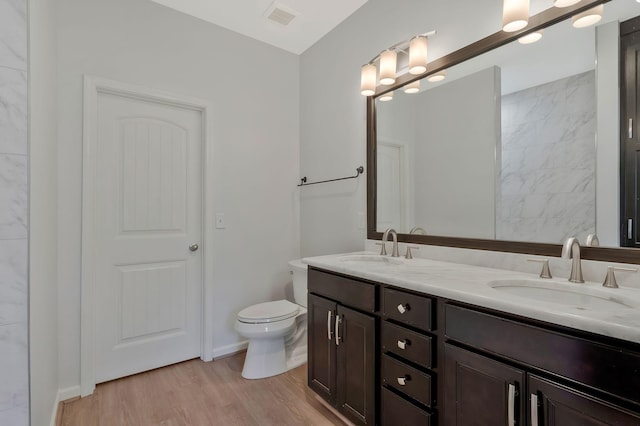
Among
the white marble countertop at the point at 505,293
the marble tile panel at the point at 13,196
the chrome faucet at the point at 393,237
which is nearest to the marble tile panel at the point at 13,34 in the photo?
the marble tile panel at the point at 13,196

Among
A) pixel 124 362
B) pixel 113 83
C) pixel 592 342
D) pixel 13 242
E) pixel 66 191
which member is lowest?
pixel 124 362

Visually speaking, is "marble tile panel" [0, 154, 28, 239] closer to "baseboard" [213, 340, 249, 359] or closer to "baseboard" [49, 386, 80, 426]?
"baseboard" [49, 386, 80, 426]

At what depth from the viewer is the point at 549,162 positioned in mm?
1351

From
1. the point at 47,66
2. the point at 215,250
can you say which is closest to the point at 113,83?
the point at 47,66

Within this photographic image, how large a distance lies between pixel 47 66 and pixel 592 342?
2.41 meters

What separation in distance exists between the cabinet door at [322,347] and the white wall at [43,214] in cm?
121

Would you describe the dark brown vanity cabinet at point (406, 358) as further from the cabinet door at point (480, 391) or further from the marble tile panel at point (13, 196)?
the marble tile panel at point (13, 196)

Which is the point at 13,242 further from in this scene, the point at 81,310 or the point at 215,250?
the point at 215,250

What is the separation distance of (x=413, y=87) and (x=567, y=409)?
171 centimetres

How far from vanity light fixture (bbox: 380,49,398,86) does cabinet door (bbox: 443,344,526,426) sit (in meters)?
1.55

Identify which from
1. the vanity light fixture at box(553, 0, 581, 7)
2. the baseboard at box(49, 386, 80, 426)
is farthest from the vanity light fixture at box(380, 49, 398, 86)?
the baseboard at box(49, 386, 80, 426)

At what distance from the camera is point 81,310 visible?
6.46 feet

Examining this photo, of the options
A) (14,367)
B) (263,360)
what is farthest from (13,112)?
(263,360)

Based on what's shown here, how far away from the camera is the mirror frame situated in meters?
1.20
